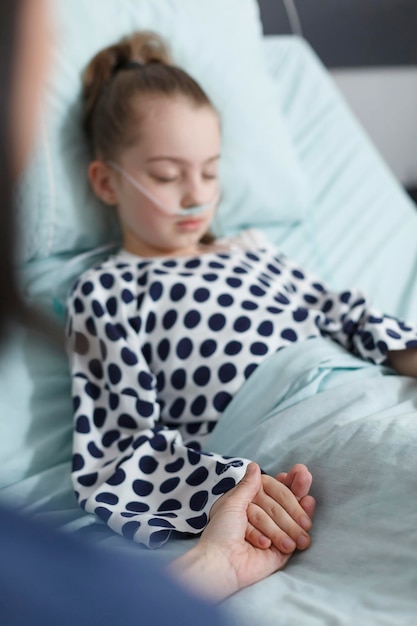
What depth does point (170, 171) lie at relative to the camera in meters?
1.51

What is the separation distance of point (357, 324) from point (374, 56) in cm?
136

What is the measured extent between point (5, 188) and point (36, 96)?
0.07m

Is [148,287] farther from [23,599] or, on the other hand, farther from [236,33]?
[23,599]

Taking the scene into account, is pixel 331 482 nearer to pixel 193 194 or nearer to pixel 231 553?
pixel 231 553

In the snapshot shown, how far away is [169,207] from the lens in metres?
1.52

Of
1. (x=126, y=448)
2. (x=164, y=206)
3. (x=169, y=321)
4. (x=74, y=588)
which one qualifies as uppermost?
(x=74, y=588)

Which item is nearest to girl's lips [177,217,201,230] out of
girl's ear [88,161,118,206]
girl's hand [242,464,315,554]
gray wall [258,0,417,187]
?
girl's ear [88,161,118,206]

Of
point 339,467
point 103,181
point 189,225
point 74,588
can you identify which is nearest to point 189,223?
point 189,225

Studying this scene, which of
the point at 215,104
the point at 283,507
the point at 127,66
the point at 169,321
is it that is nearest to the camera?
the point at 283,507

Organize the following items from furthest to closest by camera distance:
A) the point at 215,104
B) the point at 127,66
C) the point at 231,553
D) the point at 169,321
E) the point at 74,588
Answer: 1. the point at 215,104
2. the point at 127,66
3. the point at 169,321
4. the point at 231,553
5. the point at 74,588

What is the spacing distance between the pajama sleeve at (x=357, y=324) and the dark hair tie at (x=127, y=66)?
50 centimetres

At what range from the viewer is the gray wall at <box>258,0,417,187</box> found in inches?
95.0

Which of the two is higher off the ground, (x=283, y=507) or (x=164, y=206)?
(x=164, y=206)

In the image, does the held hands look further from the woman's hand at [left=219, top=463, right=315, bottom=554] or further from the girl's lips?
the girl's lips
